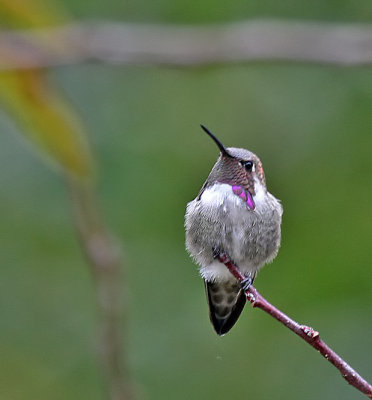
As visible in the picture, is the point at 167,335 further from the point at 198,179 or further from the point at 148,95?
the point at 148,95

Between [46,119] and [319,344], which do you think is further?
[319,344]

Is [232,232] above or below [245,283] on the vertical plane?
above

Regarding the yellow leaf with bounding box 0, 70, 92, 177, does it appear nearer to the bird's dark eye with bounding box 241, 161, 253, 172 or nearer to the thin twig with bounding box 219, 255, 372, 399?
the thin twig with bounding box 219, 255, 372, 399

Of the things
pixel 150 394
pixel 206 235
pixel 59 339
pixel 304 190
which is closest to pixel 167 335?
pixel 150 394

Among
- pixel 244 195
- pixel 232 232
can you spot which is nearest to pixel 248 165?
pixel 244 195

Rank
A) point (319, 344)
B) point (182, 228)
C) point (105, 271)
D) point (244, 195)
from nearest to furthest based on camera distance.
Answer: point (105, 271) < point (319, 344) < point (244, 195) < point (182, 228)

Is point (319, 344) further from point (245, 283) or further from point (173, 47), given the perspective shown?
point (173, 47)

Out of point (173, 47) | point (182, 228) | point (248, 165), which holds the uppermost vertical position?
point (182, 228)

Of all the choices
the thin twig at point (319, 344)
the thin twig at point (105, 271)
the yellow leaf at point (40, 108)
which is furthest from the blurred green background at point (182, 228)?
the yellow leaf at point (40, 108)
